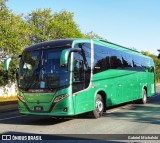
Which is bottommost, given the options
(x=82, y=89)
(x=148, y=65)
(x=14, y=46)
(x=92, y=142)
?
(x=92, y=142)

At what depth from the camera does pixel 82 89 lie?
12.8 m

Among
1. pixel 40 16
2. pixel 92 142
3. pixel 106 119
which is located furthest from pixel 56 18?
pixel 92 142

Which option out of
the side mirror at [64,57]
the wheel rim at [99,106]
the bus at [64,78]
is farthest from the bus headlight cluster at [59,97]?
the wheel rim at [99,106]

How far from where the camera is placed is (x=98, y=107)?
1423 centimetres

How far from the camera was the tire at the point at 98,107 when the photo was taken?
1395cm

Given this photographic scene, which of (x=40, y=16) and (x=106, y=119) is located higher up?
(x=40, y=16)

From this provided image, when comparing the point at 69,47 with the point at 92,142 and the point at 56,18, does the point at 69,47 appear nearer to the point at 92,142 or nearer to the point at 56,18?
the point at 92,142

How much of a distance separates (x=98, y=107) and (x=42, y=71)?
10.3 ft

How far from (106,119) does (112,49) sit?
420cm

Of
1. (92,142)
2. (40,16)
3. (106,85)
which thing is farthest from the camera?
(40,16)

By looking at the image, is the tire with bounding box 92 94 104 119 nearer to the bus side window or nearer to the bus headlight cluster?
the bus side window

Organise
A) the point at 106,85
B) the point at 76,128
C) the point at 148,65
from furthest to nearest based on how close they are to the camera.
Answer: the point at 148,65 < the point at 106,85 < the point at 76,128

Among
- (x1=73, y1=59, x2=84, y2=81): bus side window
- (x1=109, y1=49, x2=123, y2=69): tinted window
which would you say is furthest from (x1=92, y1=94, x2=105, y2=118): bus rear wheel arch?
(x1=109, y1=49, x2=123, y2=69): tinted window

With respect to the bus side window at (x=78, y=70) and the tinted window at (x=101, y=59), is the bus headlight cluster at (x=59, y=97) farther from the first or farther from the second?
the tinted window at (x=101, y=59)
